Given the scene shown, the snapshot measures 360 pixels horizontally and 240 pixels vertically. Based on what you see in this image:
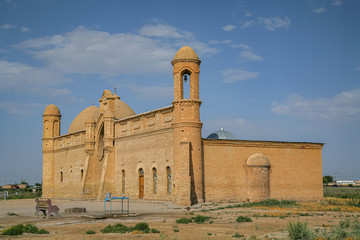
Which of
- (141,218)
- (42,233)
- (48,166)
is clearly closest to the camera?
(42,233)

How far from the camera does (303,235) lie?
507 inches

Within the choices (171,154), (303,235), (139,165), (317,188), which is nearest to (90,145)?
(139,165)

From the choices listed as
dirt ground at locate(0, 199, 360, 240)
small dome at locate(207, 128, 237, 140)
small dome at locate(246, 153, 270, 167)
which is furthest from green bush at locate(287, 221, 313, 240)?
small dome at locate(207, 128, 237, 140)

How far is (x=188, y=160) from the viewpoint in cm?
2920

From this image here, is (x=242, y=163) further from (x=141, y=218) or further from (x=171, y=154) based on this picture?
(x=141, y=218)

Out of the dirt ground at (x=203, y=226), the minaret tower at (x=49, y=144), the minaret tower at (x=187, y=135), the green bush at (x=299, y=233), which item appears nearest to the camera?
the green bush at (x=299, y=233)

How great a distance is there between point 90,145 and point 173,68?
15.5m

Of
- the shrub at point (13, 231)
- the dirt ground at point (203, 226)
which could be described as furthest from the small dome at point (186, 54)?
the shrub at point (13, 231)

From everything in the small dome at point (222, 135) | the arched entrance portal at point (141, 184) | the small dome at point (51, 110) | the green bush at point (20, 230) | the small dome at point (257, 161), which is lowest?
the green bush at point (20, 230)

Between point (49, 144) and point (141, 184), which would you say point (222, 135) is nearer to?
point (141, 184)

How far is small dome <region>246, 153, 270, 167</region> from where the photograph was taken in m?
32.4

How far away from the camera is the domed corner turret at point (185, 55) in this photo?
31.0m

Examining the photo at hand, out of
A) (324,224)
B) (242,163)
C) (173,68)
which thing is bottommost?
(324,224)

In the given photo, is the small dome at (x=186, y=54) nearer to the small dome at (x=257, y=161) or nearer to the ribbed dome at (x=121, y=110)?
the small dome at (x=257, y=161)
